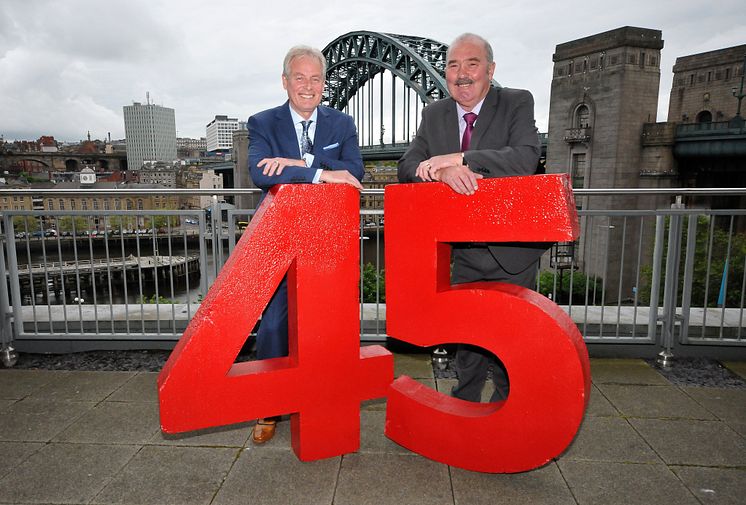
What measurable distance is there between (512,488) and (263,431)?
49.9 inches

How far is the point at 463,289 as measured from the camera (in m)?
2.15

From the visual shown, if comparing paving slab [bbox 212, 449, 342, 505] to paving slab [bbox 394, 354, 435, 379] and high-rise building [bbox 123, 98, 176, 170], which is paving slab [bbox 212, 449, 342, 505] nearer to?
paving slab [bbox 394, 354, 435, 379]

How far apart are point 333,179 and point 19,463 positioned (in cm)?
203

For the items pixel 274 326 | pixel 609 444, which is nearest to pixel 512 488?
pixel 609 444

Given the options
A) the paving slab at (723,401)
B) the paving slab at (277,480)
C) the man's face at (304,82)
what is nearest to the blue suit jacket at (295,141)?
the man's face at (304,82)

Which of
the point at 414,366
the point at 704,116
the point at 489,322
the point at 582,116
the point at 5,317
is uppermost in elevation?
the point at 704,116

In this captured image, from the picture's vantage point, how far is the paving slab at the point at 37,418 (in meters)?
2.62

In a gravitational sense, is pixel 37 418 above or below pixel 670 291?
below

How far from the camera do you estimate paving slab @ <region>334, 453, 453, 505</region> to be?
6.75ft

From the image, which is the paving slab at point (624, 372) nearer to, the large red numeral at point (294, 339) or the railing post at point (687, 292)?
the railing post at point (687, 292)

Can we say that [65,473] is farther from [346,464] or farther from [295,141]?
[295,141]

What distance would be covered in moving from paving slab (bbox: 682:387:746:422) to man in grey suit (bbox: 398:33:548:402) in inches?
57.3

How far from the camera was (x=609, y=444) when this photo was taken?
2.54m

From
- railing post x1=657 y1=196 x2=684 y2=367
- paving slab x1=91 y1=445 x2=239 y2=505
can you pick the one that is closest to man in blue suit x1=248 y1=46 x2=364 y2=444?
paving slab x1=91 y1=445 x2=239 y2=505
